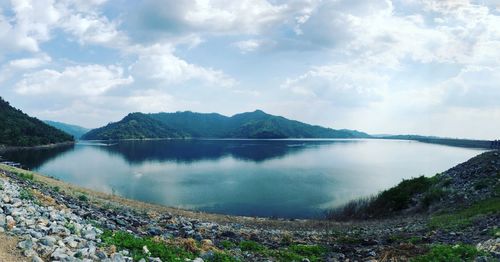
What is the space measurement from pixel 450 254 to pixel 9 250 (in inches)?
720

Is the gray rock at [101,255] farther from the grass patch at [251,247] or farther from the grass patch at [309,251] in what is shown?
the grass patch at [309,251]

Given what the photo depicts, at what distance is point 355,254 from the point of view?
2162 centimetres

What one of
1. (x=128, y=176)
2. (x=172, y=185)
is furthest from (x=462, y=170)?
(x=128, y=176)

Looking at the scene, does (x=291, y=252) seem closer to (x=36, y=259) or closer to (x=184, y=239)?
(x=184, y=239)

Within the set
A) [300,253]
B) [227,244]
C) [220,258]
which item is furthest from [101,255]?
[300,253]

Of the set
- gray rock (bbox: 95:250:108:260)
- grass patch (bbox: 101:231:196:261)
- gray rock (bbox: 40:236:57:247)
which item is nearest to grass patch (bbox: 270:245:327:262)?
grass patch (bbox: 101:231:196:261)

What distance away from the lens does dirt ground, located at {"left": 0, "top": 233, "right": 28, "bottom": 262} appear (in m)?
11.0

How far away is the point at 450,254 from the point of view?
16.9 m

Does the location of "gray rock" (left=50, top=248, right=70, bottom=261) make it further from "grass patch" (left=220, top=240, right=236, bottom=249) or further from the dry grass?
the dry grass

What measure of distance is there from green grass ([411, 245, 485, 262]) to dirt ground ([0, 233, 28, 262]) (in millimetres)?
17003

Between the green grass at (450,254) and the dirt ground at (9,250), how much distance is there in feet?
55.8

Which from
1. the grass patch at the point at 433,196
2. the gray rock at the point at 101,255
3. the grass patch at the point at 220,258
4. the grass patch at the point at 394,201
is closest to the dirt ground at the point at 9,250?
the gray rock at the point at 101,255

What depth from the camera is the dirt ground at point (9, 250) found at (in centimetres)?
1100

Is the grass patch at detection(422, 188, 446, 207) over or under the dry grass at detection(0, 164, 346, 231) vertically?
over
